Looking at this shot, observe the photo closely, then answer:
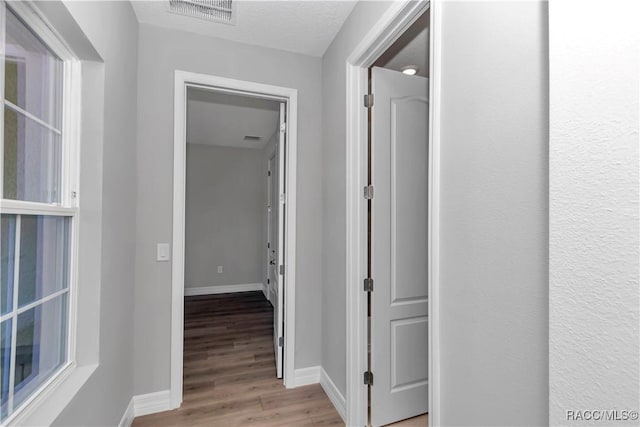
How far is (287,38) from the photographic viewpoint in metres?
2.12

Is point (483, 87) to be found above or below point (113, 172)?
above

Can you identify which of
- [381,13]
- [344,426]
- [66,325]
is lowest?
[344,426]

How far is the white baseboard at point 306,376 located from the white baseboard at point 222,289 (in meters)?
3.14

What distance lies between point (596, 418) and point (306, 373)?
6.60 ft

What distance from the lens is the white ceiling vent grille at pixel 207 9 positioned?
1.79m

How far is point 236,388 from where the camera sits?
7.22 feet

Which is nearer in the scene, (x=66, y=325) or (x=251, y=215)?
(x=66, y=325)

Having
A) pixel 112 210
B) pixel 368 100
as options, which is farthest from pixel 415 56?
pixel 112 210

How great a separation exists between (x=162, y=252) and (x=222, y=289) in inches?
133

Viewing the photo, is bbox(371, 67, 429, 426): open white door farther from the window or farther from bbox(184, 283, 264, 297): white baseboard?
bbox(184, 283, 264, 297): white baseboard

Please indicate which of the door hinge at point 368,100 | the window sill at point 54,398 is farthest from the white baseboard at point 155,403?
the door hinge at point 368,100

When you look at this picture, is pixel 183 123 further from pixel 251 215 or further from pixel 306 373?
pixel 251 215

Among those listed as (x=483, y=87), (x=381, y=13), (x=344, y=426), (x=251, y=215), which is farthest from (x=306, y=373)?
(x=251, y=215)

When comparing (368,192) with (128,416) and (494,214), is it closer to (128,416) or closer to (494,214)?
(494,214)
